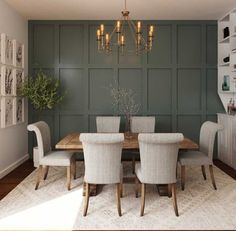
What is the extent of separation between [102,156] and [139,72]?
318cm

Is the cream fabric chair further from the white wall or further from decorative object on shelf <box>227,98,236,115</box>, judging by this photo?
decorative object on shelf <box>227,98,236,115</box>

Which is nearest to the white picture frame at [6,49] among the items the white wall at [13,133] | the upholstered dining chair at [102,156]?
the white wall at [13,133]

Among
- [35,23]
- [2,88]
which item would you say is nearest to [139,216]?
[2,88]

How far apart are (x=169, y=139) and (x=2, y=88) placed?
2877mm

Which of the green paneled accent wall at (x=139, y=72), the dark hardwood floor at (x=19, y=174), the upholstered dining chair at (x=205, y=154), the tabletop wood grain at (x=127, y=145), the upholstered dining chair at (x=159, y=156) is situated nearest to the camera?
the upholstered dining chair at (x=159, y=156)

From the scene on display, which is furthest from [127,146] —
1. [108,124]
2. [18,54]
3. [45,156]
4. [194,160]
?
[18,54]

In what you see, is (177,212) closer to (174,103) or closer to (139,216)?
(139,216)

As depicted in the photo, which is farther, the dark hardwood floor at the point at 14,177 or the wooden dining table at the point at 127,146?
the dark hardwood floor at the point at 14,177

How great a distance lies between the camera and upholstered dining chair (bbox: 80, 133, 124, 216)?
3.17 metres

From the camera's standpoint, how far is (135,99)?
20.0 feet

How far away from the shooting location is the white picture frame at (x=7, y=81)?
4754 millimetres

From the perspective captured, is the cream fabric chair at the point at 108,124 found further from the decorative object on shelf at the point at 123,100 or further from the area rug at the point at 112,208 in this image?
the area rug at the point at 112,208

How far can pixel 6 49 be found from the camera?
488 centimetres

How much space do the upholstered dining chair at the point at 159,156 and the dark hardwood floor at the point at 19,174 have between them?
1894 mm
